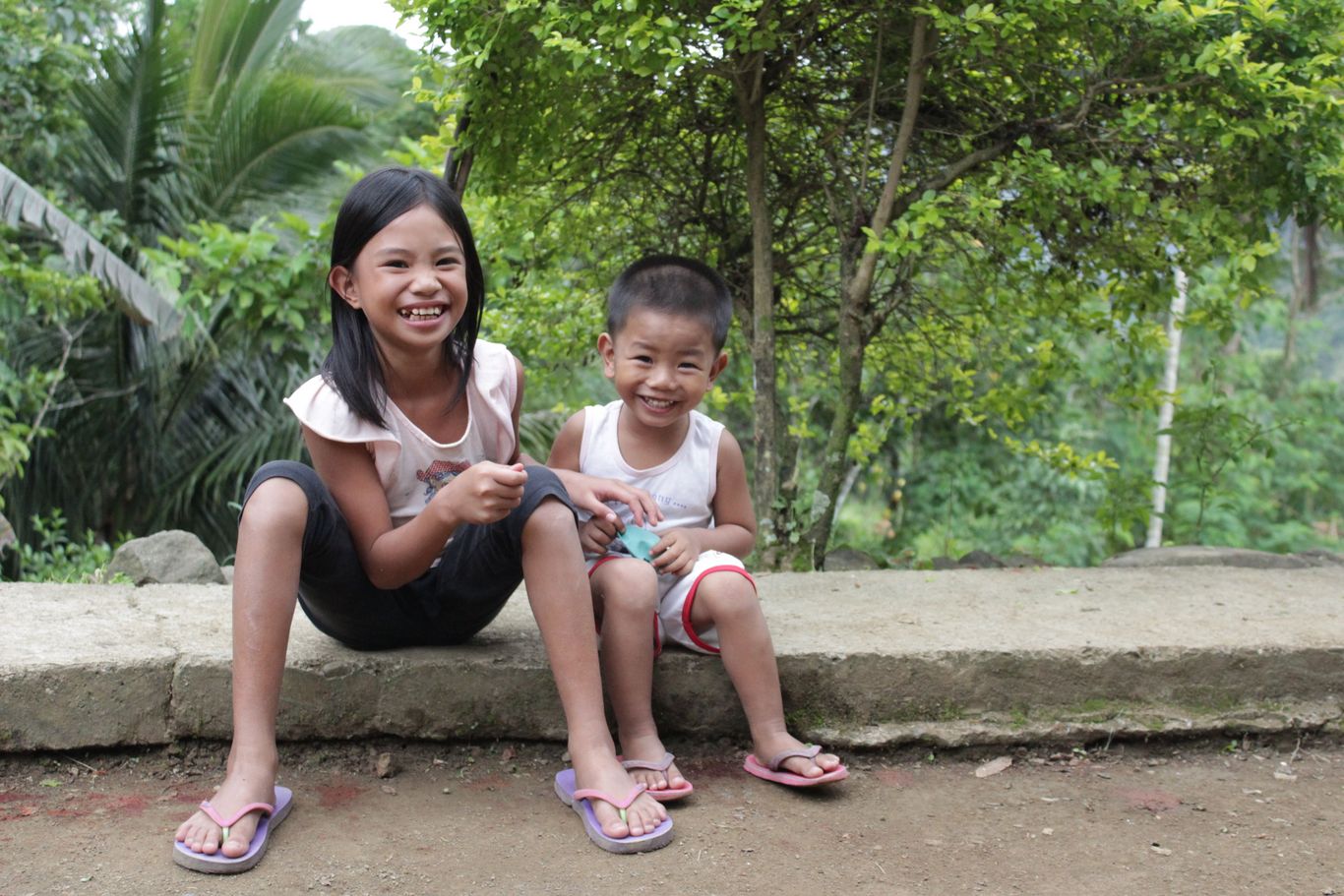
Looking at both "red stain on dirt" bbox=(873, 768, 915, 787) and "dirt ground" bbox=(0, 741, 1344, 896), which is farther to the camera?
"red stain on dirt" bbox=(873, 768, 915, 787)

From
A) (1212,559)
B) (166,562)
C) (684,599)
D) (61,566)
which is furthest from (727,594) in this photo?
(61,566)

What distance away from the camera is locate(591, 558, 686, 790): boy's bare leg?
7.04ft

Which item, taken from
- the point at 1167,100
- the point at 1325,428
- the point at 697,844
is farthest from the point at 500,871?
the point at 1325,428

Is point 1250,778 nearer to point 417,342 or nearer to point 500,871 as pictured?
point 500,871

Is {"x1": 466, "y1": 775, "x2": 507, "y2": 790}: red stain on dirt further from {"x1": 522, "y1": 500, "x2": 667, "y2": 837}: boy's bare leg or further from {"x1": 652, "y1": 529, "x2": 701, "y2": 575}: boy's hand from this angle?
{"x1": 652, "y1": 529, "x2": 701, "y2": 575}: boy's hand

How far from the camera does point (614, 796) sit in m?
1.95

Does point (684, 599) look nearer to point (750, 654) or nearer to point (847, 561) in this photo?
point (750, 654)

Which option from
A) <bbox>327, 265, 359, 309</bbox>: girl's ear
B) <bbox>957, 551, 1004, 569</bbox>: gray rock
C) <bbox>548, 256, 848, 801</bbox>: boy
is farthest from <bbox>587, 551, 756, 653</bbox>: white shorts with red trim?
<bbox>957, 551, 1004, 569</bbox>: gray rock

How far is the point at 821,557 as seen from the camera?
368 cm

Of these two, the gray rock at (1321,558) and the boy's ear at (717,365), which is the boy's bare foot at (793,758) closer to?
the boy's ear at (717,365)

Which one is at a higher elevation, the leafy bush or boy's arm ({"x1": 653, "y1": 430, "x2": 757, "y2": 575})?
boy's arm ({"x1": 653, "y1": 430, "x2": 757, "y2": 575})

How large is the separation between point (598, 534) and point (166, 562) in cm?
195

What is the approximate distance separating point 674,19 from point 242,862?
83.6 inches

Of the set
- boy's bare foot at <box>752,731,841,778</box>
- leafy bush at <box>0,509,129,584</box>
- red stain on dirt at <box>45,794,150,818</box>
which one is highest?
boy's bare foot at <box>752,731,841,778</box>
